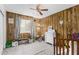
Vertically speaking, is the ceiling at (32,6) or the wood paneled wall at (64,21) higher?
the ceiling at (32,6)

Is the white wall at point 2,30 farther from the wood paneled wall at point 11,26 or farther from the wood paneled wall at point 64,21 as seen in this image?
the wood paneled wall at point 64,21

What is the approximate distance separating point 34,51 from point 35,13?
0.65 meters

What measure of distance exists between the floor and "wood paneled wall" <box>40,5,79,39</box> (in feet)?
0.79

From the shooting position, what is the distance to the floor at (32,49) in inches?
76.9

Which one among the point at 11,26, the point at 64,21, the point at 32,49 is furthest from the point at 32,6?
the point at 32,49

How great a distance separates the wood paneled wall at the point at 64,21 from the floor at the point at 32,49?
24 centimetres

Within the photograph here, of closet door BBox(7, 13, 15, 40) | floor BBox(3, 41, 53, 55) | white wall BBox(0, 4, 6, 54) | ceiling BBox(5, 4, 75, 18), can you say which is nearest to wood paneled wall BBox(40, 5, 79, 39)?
ceiling BBox(5, 4, 75, 18)

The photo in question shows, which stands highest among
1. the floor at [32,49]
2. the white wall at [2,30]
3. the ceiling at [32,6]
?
the ceiling at [32,6]

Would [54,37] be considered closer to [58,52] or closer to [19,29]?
[58,52]

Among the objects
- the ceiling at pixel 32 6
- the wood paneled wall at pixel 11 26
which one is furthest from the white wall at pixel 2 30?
the ceiling at pixel 32 6

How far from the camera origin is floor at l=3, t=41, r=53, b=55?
76.9 inches

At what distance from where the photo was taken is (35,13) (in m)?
1.97
